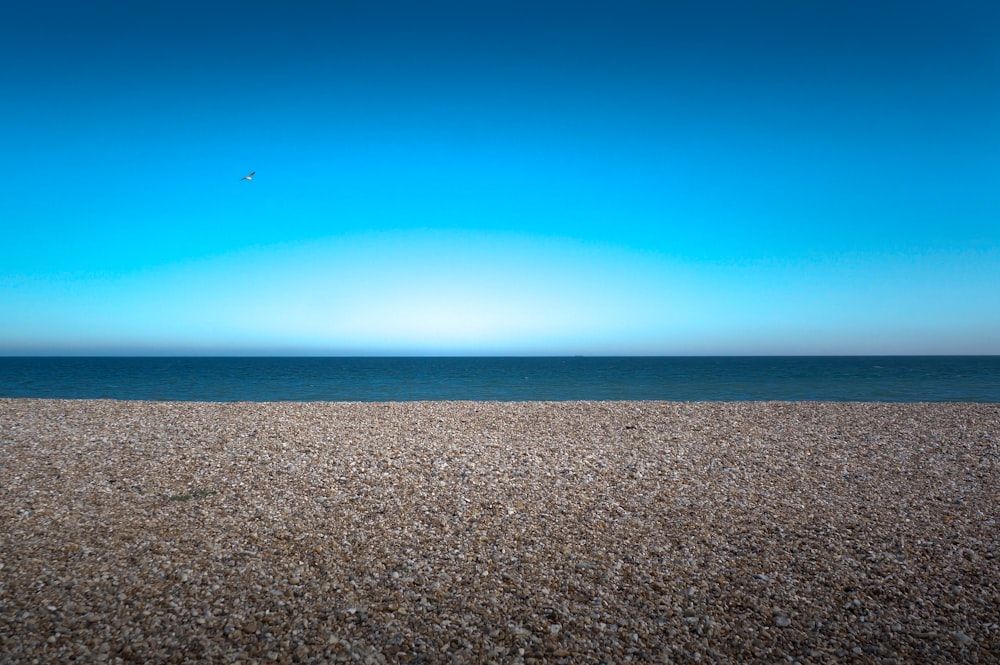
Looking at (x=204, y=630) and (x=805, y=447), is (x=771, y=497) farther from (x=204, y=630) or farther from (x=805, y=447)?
(x=204, y=630)

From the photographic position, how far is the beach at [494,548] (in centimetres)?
521

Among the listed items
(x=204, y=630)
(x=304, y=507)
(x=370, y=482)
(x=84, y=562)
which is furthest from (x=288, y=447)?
(x=204, y=630)

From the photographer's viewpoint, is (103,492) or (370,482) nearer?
(103,492)

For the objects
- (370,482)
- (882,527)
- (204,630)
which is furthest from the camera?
(370,482)

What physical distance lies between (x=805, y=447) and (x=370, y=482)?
10.4 metres

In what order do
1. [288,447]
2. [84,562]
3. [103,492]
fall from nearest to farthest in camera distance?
[84,562] < [103,492] < [288,447]

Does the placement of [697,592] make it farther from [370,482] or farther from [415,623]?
[370,482]

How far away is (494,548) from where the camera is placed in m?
7.39

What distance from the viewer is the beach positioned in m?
5.21

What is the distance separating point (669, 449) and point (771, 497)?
3638mm

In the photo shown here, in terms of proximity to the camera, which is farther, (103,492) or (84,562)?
(103,492)

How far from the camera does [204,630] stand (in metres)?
5.29

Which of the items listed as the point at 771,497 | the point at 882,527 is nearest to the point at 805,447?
the point at 771,497

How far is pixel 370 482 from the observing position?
10.5 meters
